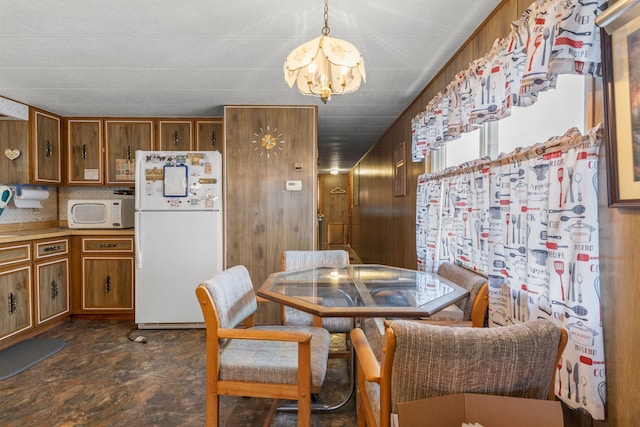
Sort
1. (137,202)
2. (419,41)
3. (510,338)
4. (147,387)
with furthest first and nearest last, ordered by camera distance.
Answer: (137,202), (147,387), (419,41), (510,338)

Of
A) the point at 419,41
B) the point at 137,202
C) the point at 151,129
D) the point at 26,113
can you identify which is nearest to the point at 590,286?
the point at 419,41

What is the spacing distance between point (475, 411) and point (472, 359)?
0.15m

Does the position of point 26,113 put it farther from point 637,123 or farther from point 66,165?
point 637,123

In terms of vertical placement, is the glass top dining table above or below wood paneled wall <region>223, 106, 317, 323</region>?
below

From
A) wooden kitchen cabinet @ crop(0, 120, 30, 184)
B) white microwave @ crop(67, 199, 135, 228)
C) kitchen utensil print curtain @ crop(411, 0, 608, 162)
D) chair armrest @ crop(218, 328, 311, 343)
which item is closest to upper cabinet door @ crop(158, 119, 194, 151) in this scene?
white microwave @ crop(67, 199, 135, 228)

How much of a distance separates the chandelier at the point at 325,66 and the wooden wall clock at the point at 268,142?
1.97 m

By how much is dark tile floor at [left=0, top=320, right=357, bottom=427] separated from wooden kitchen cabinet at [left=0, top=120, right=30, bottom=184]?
172 cm

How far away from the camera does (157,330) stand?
3.46 metres

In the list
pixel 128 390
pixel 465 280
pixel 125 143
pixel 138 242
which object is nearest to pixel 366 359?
pixel 465 280

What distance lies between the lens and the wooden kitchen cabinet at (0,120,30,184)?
3.42 metres

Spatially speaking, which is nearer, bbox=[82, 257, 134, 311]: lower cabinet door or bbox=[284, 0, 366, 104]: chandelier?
bbox=[284, 0, 366, 104]: chandelier

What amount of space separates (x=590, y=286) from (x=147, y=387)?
2608 millimetres

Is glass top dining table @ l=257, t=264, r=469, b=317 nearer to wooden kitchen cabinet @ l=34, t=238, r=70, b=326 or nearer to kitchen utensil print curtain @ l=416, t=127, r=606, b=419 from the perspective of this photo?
kitchen utensil print curtain @ l=416, t=127, r=606, b=419

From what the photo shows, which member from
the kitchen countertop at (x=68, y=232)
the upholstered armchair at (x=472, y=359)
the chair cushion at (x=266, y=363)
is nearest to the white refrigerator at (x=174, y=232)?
the kitchen countertop at (x=68, y=232)
